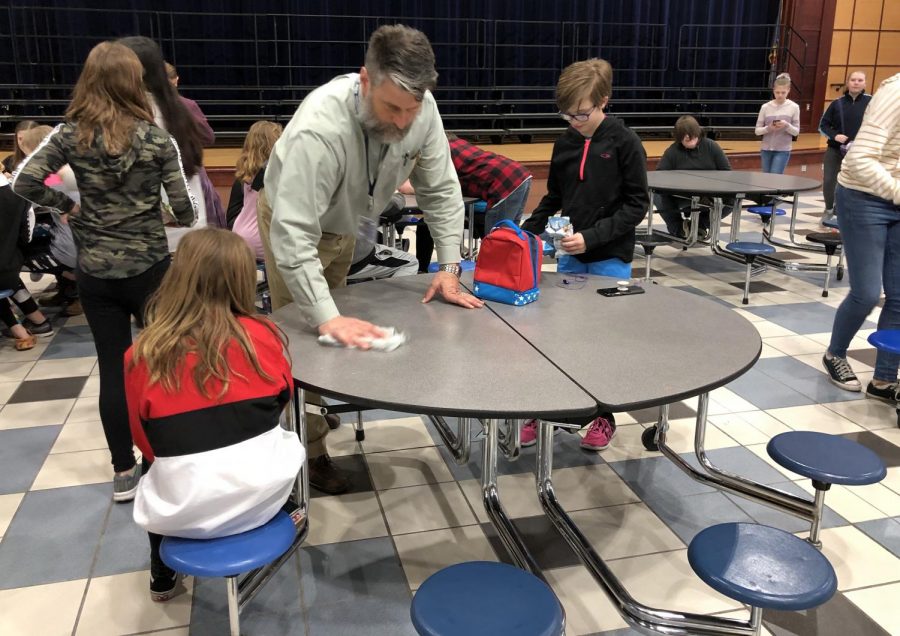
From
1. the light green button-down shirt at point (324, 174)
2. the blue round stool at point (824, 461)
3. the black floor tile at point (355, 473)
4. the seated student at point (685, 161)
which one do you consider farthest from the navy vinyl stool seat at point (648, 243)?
the light green button-down shirt at point (324, 174)

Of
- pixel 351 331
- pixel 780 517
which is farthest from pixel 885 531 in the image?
pixel 351 331

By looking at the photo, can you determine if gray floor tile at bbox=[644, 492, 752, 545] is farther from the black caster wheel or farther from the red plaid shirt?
the red plaid shirt

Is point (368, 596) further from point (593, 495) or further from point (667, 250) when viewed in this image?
point (667, 250)

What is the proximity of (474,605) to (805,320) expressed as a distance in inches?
152

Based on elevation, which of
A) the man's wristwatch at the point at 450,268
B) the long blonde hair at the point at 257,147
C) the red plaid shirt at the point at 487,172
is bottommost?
the man's wristwatch at the point at 450,268

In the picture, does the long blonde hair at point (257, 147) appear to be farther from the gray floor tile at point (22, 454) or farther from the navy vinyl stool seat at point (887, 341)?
the navy vinyl stool seat at point (887, 341)

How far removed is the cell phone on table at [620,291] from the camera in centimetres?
237

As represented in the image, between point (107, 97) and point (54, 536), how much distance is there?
1.35 metres

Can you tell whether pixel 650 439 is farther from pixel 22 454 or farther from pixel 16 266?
pixel 16 266

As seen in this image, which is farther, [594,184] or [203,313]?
[594,184]

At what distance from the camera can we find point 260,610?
2.03 m

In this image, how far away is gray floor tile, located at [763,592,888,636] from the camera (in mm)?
1951

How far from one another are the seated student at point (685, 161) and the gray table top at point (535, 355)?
4.01m

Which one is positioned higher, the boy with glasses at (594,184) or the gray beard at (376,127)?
the gray beard at (376,127)
